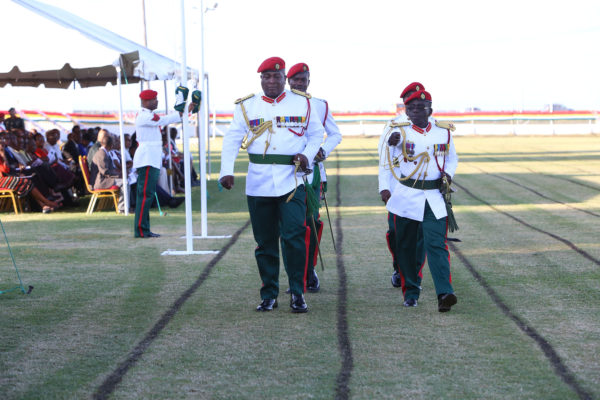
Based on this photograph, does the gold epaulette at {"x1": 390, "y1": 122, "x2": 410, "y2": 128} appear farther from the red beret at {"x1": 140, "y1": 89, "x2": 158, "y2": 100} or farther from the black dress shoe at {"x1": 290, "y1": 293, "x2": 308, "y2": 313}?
the red beret at {"x1": 140, "y1": 89, "x2": 158, "y2": 100}

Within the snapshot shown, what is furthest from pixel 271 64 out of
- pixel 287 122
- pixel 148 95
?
pixel 148 95

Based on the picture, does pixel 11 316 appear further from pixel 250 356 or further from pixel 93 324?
pixel 250 356

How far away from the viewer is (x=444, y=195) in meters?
6.39

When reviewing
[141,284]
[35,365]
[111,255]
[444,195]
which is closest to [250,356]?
[35,365]

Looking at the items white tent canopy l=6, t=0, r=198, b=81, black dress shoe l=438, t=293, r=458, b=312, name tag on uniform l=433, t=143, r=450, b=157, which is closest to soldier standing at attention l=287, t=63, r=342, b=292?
name tag on uniform l=433, t=143, r=450, b=157

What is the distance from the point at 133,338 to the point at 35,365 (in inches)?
31.0

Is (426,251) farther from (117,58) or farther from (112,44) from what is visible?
(112,44)

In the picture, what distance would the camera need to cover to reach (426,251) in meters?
6.36

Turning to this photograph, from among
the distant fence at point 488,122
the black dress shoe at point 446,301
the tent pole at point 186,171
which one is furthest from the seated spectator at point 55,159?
the distant fence at point 488,122

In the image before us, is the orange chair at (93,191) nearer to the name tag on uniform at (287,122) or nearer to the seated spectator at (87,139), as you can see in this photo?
the seated spectator at (87,139)

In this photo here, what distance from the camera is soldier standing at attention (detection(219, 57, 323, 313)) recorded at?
6.21m

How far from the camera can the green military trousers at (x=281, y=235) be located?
623cm

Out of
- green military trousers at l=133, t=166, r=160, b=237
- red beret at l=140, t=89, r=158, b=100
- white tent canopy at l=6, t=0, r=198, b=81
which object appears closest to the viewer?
green military trousers at l=133, t=166, r=160, b=237

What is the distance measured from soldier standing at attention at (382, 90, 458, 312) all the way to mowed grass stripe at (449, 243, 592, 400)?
52cm
